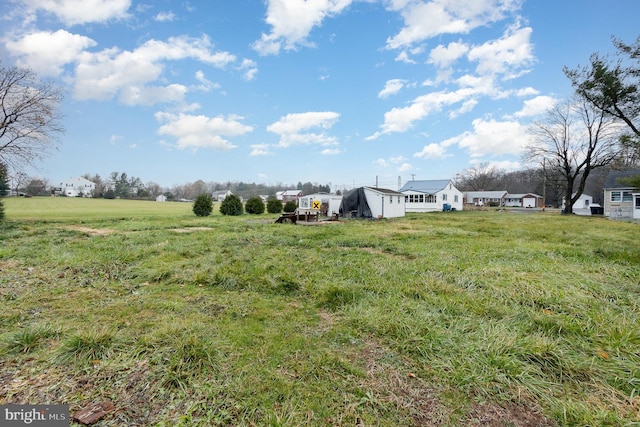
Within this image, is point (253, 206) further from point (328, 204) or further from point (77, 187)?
point (77, 187)

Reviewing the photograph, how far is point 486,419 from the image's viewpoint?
1809 mm

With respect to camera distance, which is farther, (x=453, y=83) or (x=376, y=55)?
(x=453, y=83)

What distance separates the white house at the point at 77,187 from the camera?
6589 centimetres

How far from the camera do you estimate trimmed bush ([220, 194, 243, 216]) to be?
2342 centimetres

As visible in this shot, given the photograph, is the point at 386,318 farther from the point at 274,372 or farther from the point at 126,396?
the point at 126,396

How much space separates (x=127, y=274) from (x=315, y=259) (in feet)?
12.0

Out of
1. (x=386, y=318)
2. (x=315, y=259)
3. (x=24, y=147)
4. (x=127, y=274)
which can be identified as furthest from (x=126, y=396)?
(x=24, y=147)

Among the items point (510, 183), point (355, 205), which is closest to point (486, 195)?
point (510, 183)

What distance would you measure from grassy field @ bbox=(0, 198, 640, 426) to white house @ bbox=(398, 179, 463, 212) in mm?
27927

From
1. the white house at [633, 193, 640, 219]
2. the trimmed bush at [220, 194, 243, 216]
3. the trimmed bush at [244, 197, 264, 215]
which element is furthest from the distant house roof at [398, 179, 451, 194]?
the trimmed bush at [220, 194, 243, 216]

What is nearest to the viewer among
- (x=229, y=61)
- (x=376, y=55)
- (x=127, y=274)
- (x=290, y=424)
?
(x=290, y=424)

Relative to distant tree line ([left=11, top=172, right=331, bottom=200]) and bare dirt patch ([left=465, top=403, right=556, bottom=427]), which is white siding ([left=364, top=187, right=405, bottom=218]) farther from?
distant tree line ([left=11, top=172, right=331, bottom=200])

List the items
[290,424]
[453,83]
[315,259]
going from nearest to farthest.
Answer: [290,424] → [315,259] → [453,83]

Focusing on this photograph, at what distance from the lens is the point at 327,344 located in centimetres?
272
